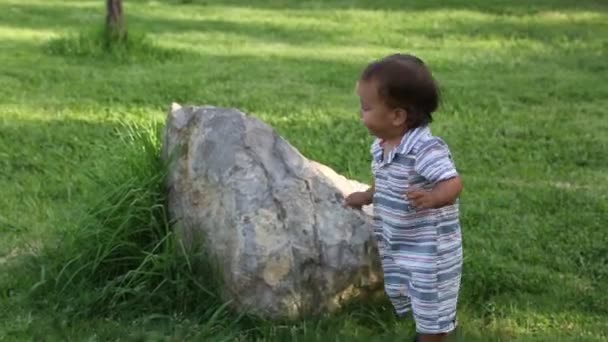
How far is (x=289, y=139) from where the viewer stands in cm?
684

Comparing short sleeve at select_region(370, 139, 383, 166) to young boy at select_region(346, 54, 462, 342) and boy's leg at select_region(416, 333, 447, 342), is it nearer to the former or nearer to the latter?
young boy at select_region(346, 54, 462, 342)

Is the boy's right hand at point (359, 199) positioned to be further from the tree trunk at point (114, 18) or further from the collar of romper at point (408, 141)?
the tree trunk at point (114, 18)

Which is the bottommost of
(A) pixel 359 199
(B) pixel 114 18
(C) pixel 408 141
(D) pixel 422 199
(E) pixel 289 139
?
(E) pixel 289 139

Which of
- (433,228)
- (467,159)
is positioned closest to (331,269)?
(433,228)

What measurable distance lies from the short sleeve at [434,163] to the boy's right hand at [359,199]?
20.5 inches

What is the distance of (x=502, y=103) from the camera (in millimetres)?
8008

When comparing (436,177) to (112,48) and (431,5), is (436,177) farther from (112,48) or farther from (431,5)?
(431,5)

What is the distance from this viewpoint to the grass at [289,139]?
4082 mm

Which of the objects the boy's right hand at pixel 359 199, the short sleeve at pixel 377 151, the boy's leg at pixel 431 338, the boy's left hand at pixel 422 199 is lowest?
the boy's leg at pixel 431 338

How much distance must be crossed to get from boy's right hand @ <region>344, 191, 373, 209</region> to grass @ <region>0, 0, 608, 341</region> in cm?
40

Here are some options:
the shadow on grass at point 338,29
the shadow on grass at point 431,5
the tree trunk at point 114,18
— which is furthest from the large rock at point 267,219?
the shadow on grass at point 431,5

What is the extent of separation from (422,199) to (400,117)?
0.30 meters

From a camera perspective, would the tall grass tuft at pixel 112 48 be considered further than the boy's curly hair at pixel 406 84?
Yes

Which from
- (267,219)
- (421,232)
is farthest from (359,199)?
(421,232)
